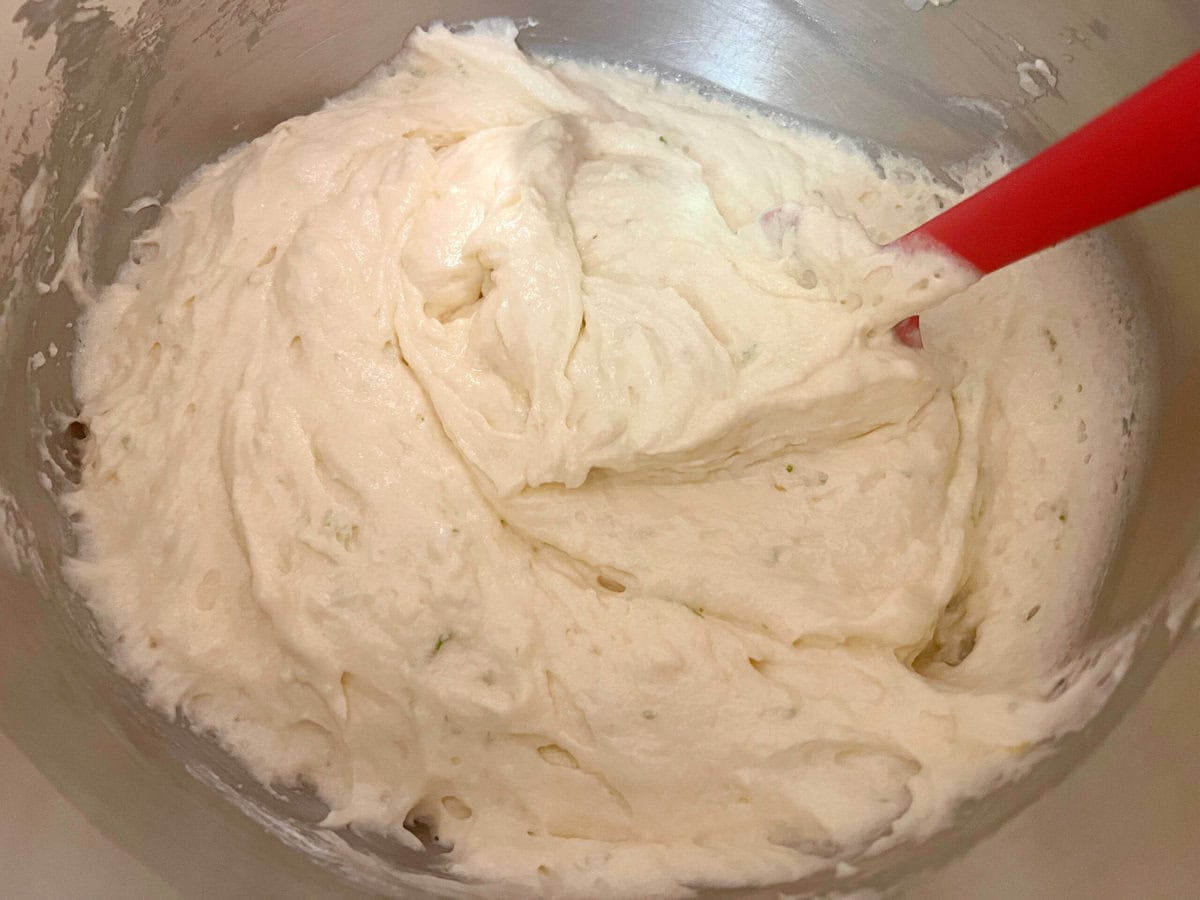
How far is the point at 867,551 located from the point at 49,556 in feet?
4.84

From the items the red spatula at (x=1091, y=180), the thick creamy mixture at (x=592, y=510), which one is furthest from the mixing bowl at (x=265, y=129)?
the red spatula at (x=1091, y=180)

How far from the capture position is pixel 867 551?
1.44 metres

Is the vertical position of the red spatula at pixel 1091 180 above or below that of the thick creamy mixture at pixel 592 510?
above

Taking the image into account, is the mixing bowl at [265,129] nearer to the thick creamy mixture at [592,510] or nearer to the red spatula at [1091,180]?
the thick creamy mixture at [592,510]

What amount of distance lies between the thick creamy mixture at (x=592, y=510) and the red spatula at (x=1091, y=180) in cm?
9

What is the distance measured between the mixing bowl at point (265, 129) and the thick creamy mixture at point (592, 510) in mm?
67

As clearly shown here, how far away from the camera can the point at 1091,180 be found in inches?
39.3

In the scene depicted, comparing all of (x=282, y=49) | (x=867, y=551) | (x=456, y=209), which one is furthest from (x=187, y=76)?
(x=867, y=551)

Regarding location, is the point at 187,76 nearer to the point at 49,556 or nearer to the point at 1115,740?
the point at 49,556

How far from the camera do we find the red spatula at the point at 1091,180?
2.91 ft

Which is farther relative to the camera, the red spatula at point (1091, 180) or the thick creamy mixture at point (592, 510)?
the thick creamy mixture at point (592, 510)

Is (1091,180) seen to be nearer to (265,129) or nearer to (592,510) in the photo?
(592,510)

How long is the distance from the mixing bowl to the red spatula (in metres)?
0.55

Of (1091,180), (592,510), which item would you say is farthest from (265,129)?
(1091,180)
